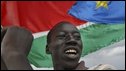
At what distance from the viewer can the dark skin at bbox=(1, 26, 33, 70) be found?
1682 millimetres

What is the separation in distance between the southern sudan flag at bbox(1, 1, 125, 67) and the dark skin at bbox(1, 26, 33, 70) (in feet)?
11.6

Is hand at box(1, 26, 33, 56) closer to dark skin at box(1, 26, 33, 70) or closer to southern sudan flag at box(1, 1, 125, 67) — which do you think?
dark skin at box(1, 26, 33, 70)

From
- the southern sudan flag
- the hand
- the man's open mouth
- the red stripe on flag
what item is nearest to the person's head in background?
the man's open mouth

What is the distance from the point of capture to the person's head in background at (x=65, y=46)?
183cm

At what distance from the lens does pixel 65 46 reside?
188 cm

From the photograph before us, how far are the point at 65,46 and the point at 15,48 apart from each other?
232mm

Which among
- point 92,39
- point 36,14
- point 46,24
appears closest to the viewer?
point 92,39

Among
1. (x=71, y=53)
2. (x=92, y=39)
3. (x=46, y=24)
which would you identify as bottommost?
(x=92, y=39)

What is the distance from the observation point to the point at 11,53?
67.6 inches

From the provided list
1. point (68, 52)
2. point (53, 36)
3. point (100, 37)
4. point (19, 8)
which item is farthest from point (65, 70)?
point (19, 8)

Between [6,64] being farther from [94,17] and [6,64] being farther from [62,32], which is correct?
[94,17]

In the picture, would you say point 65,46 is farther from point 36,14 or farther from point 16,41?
point 36,14

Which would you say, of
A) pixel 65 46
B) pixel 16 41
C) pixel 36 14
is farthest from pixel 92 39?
pixel 16 41

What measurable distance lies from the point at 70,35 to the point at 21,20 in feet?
12.9
